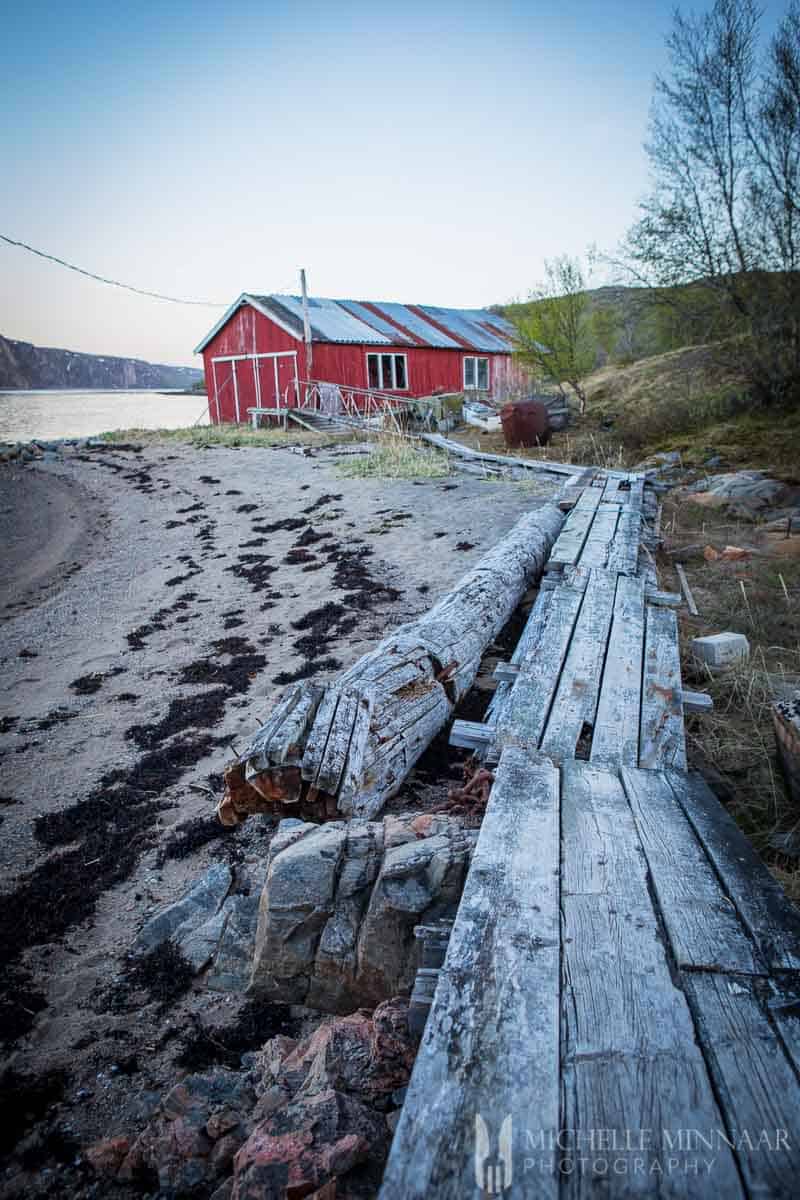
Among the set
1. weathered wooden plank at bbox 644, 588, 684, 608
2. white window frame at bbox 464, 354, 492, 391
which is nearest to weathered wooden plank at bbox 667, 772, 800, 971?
weathered wooden plank at bbox 644, 588, 684, 608

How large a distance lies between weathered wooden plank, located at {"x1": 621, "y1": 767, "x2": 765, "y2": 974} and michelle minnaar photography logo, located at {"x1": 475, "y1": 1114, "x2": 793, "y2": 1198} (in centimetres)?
42

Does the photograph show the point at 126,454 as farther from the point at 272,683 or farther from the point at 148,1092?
the point at 148,1092

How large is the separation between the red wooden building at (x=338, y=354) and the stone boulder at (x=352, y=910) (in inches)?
871

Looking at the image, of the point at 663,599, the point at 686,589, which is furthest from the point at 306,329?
the point at 663,599

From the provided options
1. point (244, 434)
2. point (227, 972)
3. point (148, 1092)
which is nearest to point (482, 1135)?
point (148, 1092)

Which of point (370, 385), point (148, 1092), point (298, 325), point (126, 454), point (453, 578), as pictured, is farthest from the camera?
point (370, 385)

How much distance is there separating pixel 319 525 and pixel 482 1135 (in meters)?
8.75

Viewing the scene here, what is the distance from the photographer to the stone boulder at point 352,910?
6.86 feet

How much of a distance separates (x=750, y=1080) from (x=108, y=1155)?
1.68 metres

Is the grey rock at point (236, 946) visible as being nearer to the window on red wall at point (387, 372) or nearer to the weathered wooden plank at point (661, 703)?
the weathered wooden plank at point (661, 703)

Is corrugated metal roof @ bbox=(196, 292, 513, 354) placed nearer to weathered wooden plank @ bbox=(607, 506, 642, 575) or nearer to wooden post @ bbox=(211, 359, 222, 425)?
wooden post @ bbox=(211, 359, 222, 425)

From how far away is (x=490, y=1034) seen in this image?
4.42ft

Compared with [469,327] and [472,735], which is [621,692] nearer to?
[472,735]

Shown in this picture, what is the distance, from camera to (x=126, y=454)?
1972 centimetres
